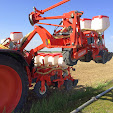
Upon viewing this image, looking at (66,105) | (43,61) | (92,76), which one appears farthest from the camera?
(92,76)

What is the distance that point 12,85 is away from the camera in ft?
8.94

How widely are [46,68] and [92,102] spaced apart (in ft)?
4.93

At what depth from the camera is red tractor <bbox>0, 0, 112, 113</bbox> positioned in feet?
8.68

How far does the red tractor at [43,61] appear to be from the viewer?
8.68 ft

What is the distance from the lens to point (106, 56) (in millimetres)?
4312

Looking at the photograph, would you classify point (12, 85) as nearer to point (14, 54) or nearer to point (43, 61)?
point (14, 54)

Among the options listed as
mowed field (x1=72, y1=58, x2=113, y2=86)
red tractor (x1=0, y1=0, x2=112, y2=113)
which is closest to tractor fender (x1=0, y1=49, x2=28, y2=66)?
red tractor (x1=0, y1=0, x2=112, y2=113)

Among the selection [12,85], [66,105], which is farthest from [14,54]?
[66,105]

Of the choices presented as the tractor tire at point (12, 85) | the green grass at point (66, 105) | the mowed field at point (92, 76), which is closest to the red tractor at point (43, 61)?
the tractor tire at point (12, 85)

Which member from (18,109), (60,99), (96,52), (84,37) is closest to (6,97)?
(18,109)

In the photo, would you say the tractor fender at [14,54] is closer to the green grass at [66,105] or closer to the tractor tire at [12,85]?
the tractor tire at [12,85]

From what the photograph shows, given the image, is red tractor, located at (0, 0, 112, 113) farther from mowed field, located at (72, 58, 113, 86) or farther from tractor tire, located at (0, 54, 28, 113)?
mowed field, located at (72, 58, 113, 86)

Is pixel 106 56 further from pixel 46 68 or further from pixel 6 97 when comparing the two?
pixel 6 97

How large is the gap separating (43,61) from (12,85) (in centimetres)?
169
